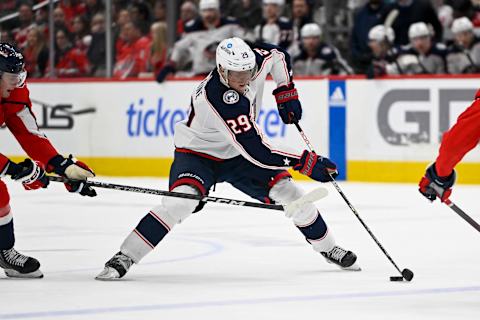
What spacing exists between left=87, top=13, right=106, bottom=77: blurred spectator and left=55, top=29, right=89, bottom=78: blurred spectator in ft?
0.29

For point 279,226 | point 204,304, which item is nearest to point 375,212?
point 279,226

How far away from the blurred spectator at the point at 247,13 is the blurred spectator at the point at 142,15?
940 mm

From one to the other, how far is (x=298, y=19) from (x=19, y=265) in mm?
6746

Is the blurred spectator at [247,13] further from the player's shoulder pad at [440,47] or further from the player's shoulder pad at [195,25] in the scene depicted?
the player's shoulder pad at [440,47]

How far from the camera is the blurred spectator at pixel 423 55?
36.1 feet

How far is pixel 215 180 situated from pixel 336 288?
3.10 ft

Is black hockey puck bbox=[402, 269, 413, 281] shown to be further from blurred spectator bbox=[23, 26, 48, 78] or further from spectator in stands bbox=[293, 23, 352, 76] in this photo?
blurred spectator bbox=[23, 26, 48, 78]

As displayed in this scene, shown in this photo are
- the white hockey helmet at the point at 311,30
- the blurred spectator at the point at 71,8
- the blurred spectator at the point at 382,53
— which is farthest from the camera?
the blurred spectator at the point at 71,8

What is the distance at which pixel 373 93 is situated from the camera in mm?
11109

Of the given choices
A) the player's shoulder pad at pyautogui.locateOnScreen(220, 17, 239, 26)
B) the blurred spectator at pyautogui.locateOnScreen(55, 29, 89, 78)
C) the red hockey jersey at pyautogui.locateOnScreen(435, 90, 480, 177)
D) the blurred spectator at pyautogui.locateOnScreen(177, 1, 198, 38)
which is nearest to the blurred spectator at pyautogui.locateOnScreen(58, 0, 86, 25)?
the blurred spectator at pyautogui.locateOnScreen(55, 29, 89, 78)

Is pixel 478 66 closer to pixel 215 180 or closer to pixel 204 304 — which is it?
pixel 215 180

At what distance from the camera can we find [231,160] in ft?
19.0

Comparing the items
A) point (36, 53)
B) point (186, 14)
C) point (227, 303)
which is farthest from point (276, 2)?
point (227, 303)

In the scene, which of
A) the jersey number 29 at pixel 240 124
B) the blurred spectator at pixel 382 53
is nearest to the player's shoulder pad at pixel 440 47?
the blurred spectator at pixel 382 53
